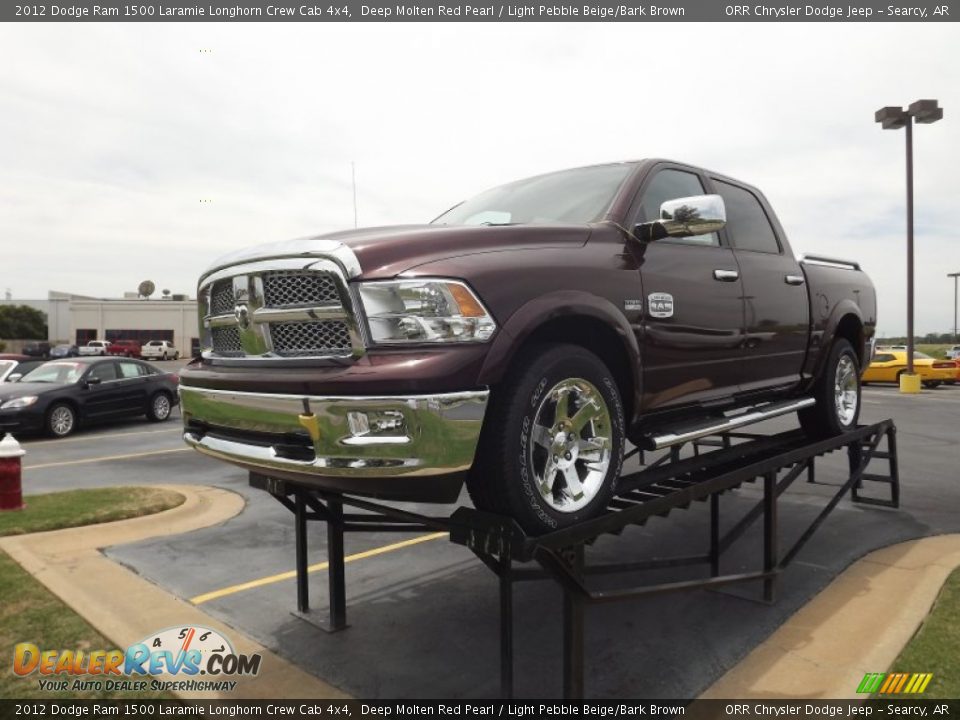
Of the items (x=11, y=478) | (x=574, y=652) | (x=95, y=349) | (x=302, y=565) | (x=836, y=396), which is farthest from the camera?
(x=95, y=349)

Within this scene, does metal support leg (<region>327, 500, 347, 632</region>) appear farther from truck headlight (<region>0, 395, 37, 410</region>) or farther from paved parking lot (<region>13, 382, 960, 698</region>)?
truck headlight (<region>0, 395, 37, 410</region>)

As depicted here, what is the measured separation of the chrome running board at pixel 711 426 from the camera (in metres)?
3.23

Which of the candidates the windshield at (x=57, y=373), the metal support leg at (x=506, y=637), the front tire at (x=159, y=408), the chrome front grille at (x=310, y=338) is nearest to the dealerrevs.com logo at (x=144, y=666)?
the metal support leg at (x=506, y=637)

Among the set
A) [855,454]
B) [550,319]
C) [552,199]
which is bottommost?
[855,454]

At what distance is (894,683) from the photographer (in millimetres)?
3086

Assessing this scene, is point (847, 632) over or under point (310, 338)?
under

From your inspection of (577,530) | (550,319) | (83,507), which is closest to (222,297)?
(550,319)

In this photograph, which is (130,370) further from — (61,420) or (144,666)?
(144,666)

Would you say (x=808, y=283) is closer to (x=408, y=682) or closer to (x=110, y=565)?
(x=408, y=682)

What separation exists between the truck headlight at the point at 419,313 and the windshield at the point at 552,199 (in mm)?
957

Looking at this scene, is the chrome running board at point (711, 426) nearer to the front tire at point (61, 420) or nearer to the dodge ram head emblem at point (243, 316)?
the dodge ram head emblem at point (243, 316)

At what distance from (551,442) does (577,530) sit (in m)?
0.35

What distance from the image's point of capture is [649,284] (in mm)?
3227

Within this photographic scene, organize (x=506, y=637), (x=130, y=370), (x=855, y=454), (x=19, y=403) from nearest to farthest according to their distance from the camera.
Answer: (x=506, y=637) → (x=855, y=454) → (x=19, y=403) → (x=130, y=370)
